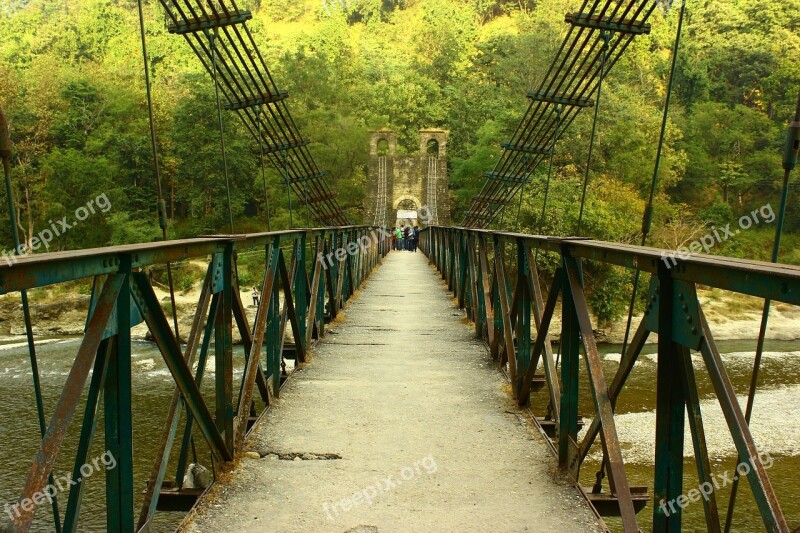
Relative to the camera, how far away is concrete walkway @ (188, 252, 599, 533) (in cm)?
218

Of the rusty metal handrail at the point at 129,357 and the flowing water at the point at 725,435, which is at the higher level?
the rusty metal handrail at the point at 129,357

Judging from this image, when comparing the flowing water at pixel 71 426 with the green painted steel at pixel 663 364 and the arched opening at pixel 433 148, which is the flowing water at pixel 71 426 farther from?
the arched opening at pixel 433 148

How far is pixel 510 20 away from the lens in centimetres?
6656

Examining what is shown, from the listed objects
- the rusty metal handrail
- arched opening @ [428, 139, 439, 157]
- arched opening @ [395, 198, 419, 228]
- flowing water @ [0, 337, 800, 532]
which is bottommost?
flowing water @ [0, 337, 800, 532]

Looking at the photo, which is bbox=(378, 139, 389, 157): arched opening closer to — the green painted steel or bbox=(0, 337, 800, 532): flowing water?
bbox=(0, 337, 800, 532): flowing water

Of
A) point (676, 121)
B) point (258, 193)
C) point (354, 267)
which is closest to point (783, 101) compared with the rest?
point (676, 121)

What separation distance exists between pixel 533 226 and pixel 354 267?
450 inches

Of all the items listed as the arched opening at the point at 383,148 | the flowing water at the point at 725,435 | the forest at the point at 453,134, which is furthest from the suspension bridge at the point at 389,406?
the arched opening at the point at 383,148

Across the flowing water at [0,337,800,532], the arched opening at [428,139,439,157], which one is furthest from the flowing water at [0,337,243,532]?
the arched opening at [428,139,439,157]

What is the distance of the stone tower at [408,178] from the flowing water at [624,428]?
15299mm

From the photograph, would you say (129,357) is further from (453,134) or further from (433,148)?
(453,134)

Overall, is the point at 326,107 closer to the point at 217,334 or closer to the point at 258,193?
the point at 258,193

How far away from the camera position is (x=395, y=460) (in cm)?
266

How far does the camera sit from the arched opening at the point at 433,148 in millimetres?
32656
